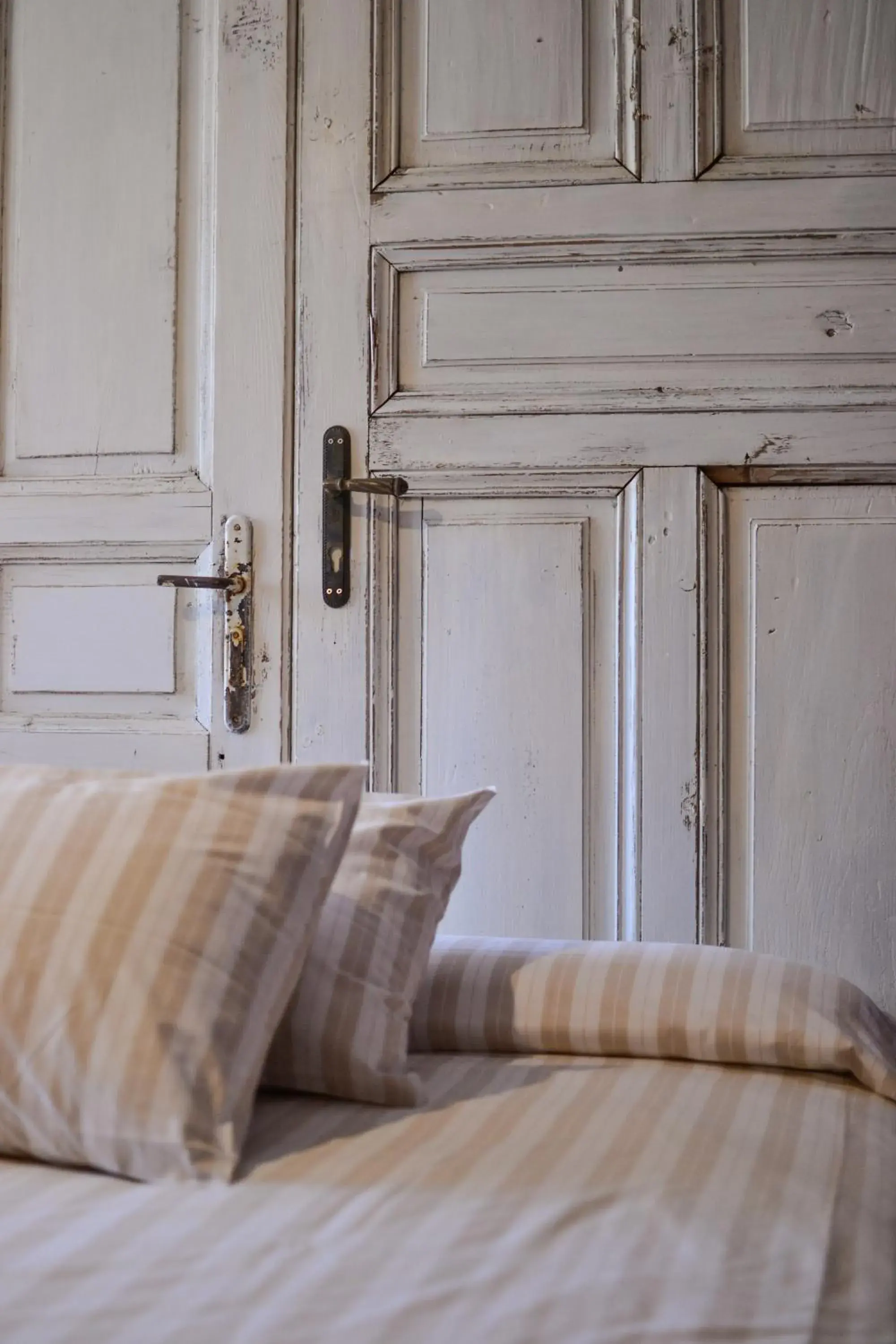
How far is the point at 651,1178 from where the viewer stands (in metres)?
0.82

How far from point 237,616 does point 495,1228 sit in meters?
1.33

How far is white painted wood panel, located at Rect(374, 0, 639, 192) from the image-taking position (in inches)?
74.2

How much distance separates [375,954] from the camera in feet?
3.52

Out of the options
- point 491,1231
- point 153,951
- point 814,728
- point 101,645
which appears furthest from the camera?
point 101,645

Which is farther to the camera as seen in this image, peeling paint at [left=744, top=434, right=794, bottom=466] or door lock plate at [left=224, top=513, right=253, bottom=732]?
door lock plate at [left=224, top=513, right=253, bottom=732]

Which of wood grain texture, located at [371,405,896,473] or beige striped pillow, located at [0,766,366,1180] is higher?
wood grain texture, located at [371,405,896,473]

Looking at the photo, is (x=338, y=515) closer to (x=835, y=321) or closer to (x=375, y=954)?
(x=835, y=321)

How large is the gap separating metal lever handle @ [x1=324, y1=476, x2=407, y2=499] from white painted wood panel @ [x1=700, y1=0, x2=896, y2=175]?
670mm

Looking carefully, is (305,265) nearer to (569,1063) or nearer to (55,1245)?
(569,1063)

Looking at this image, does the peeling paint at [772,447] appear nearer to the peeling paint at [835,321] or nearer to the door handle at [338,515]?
the peeling paint at [835,321]

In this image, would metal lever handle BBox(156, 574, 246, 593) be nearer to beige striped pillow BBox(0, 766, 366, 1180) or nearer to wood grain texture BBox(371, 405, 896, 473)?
wood grain texture BBox(371, 405, 896, 473)

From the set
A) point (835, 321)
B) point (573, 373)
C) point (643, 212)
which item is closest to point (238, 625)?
point (573, 373)

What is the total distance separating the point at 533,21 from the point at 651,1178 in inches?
68.0

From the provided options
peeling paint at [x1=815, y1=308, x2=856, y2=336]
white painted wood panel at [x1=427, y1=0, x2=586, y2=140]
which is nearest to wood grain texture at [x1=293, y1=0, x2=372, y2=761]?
white painted wood panel at [x1=427, y1=0, x2=586, y2=140]
